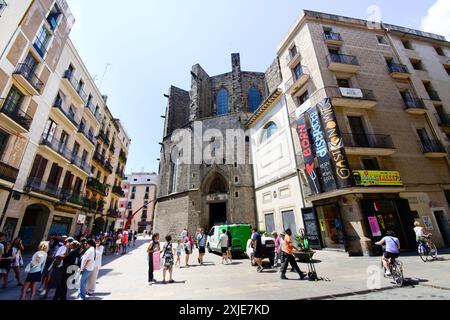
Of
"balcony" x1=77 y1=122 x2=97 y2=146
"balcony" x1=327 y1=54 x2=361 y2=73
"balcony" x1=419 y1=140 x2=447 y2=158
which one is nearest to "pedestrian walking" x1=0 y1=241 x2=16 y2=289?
"balcony" x1=77 y1=122 x2=97 y2=146

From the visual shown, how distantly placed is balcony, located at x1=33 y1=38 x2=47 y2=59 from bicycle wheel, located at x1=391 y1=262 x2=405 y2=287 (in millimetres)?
21066

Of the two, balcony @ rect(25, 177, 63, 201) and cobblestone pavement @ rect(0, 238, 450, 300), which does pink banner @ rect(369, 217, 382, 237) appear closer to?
cobblestone pavement @ rect(0, 238, 450, 300)

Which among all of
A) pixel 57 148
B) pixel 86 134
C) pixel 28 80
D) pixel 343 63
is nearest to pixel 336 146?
pixel 343 63

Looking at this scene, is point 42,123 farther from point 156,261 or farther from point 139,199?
point 139,199

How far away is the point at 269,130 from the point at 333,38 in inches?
348

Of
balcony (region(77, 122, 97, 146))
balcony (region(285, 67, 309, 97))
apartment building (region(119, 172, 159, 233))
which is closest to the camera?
balcony (region(285, 67, 309, 97))

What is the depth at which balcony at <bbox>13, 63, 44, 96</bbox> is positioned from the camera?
11465 millimetres

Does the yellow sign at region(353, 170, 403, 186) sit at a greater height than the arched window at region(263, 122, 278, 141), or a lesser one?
lesser

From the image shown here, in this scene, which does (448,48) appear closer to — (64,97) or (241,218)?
(241,218)

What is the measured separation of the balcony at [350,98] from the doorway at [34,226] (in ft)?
70.5

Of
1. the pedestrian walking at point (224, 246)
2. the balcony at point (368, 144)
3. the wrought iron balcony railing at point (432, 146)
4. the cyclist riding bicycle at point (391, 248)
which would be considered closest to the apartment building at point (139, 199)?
the pedestrian walking at point (224, 246)

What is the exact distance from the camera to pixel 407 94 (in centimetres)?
1579

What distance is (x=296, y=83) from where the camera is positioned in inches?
618
